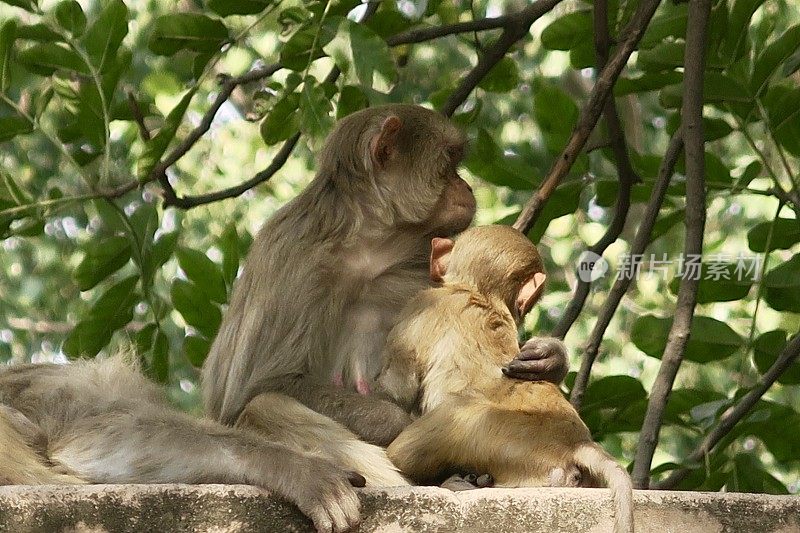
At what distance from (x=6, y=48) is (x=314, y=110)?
3.48ft

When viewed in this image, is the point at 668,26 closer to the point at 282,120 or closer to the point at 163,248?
the point at 282,120

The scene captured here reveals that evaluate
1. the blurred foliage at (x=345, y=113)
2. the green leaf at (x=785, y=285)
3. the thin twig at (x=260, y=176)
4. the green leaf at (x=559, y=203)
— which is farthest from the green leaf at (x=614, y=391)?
the thin twig at (x=260, y=176)

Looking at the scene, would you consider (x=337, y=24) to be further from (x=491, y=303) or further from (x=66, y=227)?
(x=66, y=227)

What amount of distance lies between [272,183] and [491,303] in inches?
218

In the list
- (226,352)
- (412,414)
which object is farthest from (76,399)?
(412,414)

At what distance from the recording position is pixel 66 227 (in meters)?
11.3

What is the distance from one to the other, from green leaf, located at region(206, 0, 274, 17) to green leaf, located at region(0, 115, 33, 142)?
770mm

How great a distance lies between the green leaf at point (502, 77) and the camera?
5453 mm

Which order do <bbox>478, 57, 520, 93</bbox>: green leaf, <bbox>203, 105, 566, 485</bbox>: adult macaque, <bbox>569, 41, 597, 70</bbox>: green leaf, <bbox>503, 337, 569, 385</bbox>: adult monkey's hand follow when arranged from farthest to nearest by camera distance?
<bbox>478, 57, 520, 93</bbox>: green leaf
<bbox>569, 41, 597, 70</bbox>: green leaf
<bbox>203, 105, 566, 485</bbox>: adult macaque
<bbox>503, 337, 569, 385</bbox>: adult monkey's hand

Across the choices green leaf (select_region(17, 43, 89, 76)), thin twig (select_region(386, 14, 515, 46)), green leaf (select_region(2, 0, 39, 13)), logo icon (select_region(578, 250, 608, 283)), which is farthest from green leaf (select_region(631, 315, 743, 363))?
green leaf (select_region(2, 0, 39, 13))

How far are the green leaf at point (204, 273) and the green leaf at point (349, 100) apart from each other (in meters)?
0.73

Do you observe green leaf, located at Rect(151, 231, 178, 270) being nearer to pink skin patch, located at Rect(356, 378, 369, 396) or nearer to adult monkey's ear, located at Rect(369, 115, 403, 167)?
adult monkey's ear, located at Rect(369, 115, 403, 167)

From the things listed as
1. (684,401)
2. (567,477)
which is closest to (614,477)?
(567,477)

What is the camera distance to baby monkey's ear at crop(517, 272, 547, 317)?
368 centimetres
